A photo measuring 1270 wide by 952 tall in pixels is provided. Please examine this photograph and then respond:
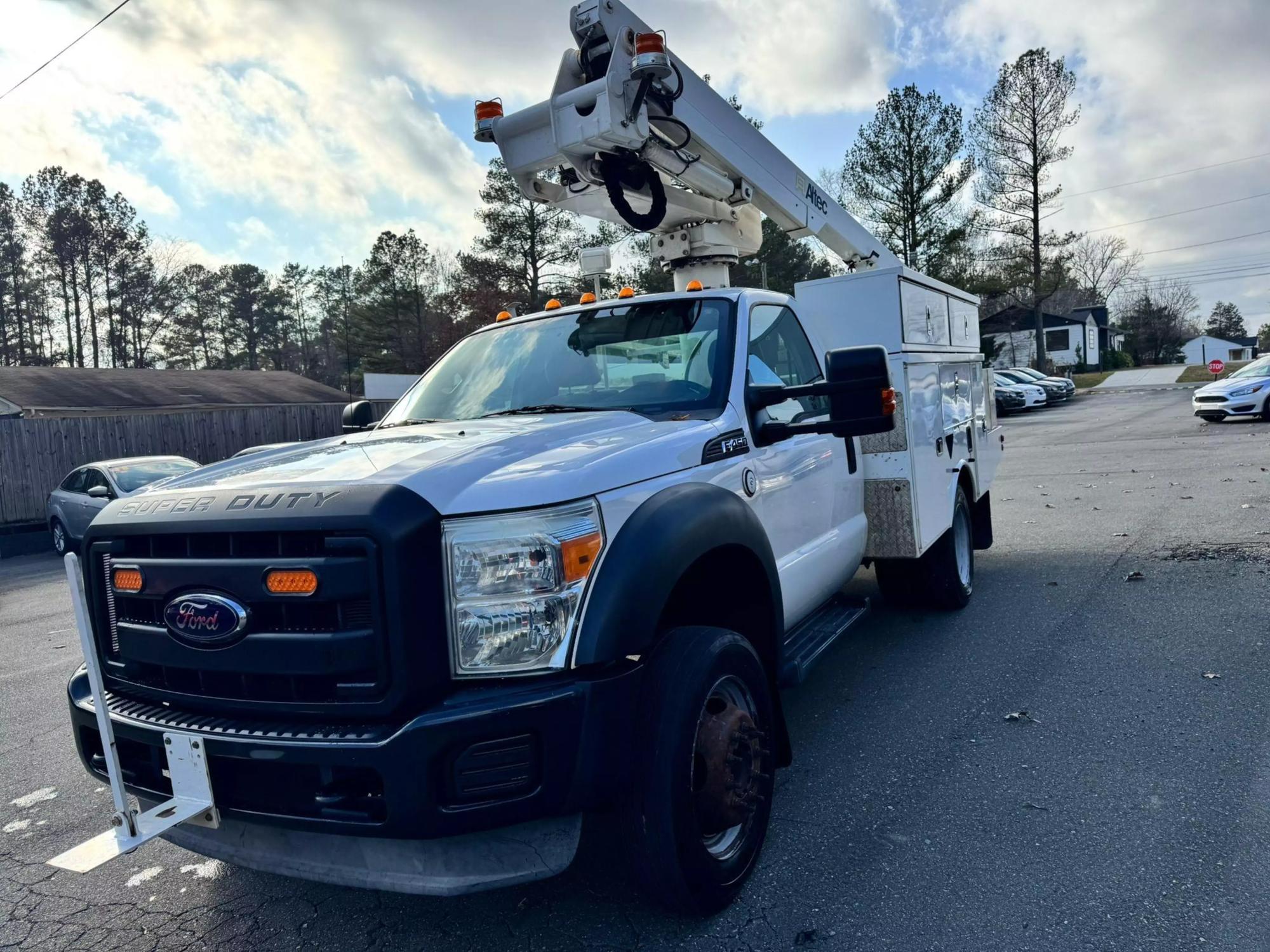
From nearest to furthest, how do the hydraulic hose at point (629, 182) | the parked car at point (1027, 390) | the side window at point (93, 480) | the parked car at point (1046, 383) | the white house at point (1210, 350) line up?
the hydraulic hose at point (629, 182) → the side window at point (93, 480) → the parked car at point (1027, 390) → the parked car at point (1046, 383) → the white house at point (1210, 350)

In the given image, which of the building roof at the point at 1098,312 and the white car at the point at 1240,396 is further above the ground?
the building roof at the point at 1098,312

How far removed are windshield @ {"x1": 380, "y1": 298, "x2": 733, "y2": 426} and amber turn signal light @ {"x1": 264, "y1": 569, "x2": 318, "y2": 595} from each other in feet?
4.85

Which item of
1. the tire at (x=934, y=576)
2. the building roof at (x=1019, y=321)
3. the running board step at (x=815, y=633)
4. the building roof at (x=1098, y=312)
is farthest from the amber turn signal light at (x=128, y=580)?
the building roof at (x=1098, y=312)

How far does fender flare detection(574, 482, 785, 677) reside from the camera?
2426mm

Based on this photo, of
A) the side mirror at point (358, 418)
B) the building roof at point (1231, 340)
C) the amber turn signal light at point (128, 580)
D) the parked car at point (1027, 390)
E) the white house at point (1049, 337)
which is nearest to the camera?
the amber turn signal light at point (128, 580)

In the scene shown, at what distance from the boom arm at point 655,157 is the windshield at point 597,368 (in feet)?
4.57

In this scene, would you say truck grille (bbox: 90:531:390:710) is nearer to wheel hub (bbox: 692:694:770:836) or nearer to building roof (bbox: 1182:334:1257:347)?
wheel hub (bbox: 692:694:770:836)

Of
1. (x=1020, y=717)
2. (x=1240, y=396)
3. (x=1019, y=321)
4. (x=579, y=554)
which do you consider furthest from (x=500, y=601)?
(x=1019, y=321)

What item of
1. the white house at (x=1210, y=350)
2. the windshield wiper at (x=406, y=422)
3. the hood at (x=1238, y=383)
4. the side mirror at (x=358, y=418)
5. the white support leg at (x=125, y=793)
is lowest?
the white support leg at (x=125, y=793)

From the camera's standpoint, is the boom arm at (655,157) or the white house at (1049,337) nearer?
the boom arm at (655,157)

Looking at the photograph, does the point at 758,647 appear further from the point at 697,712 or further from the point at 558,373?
the point at 558,373

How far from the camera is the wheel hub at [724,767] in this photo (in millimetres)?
2805

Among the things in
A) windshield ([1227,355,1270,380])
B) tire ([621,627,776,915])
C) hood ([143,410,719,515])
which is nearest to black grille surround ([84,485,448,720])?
hood ([143,410,719,515])

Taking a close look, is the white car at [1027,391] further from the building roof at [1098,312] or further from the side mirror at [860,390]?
the building roof at [1098,312]
